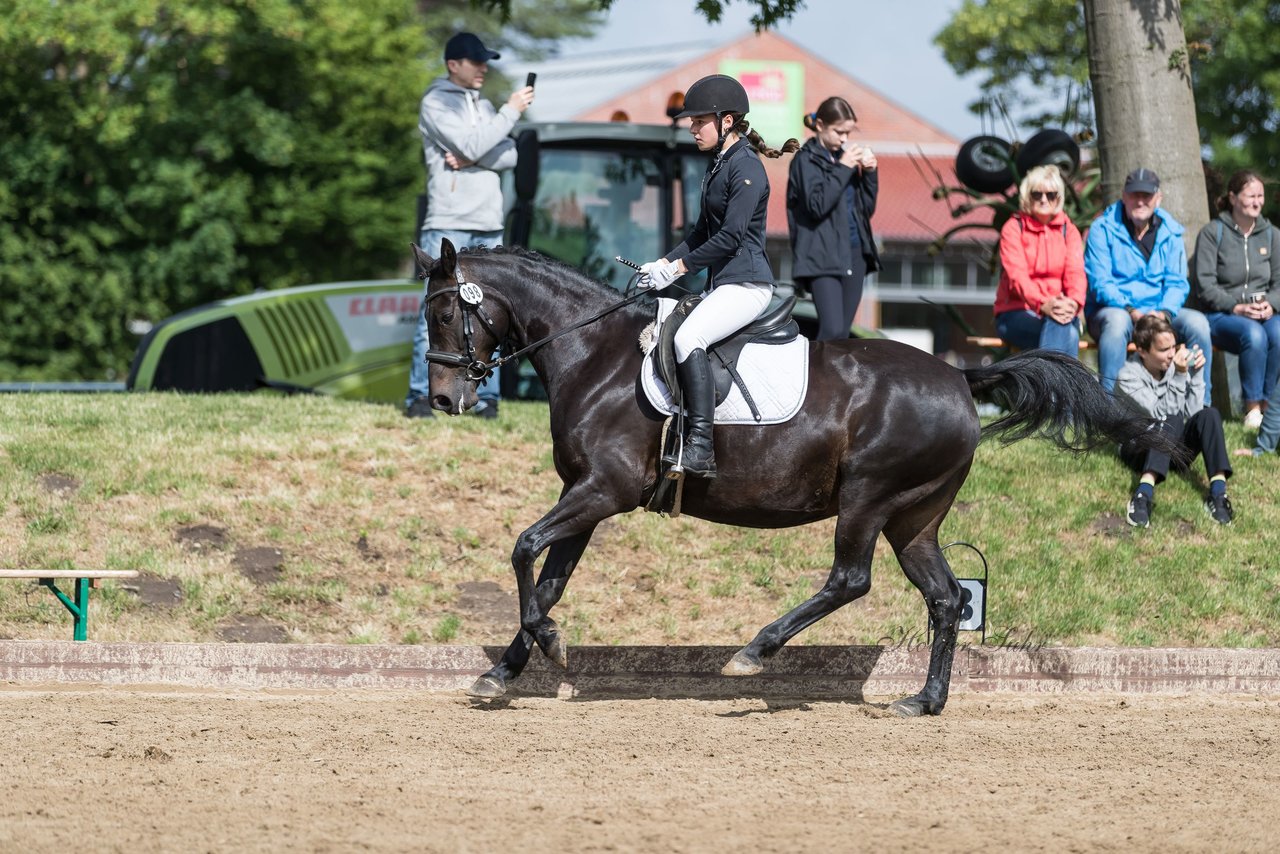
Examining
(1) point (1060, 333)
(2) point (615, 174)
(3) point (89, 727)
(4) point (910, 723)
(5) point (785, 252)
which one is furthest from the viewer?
(5) point (785, 252)

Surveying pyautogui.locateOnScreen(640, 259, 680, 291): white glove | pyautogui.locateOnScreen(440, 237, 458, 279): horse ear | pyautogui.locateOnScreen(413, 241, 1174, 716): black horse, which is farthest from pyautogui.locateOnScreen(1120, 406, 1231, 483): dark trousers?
pyautogui.locateOnScreen(440, 237, 458, 279): horse ear

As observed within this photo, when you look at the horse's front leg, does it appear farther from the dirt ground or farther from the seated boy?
the seated boy

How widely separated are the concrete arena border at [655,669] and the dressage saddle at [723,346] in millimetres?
1605

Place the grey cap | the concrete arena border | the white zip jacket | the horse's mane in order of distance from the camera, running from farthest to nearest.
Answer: the white zip jacket < the grey cap < the concrete arena border < the horse's mane

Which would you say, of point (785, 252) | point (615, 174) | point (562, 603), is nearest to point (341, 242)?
point (785, 252)

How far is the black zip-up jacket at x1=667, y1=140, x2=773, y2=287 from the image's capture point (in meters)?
7.72

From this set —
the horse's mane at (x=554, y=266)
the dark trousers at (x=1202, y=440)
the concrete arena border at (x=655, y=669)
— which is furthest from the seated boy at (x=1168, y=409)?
the horse's mane at (x=554, y=266)

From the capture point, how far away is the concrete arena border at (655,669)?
8289 mm

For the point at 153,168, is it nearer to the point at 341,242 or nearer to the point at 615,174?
the point at 341,242

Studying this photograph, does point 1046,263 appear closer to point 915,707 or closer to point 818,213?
point 818,213

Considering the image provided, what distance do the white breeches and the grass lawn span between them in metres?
2.52

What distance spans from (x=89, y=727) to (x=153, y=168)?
27.0m

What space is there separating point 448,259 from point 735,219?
142 cm

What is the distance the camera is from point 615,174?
16.1 metres
